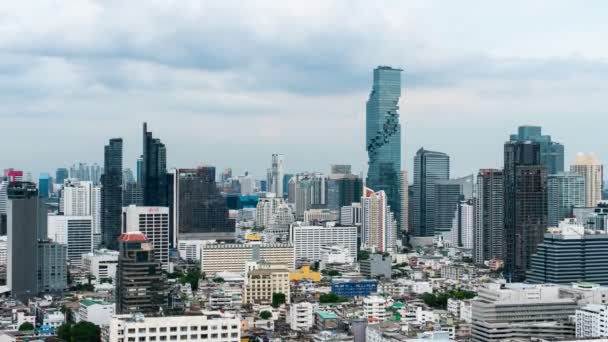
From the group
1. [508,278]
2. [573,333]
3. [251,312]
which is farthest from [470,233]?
[573,333]

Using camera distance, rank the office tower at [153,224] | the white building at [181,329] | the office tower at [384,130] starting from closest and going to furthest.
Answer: the white building at [181,329] → the office tower at [153,224] → the office tower at [384,130]

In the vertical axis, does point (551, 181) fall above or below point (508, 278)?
above

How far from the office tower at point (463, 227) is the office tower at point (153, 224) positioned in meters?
19.3

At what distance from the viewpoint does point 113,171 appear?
61.0 meters

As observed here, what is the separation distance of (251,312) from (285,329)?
9.54ft

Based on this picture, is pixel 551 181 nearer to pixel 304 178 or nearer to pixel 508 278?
pixel 508 278

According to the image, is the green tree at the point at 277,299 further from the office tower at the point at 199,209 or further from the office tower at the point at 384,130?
the office tower at the point at 384,130

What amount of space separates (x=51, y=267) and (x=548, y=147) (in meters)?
39.5

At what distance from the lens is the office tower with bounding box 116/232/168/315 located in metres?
26.1

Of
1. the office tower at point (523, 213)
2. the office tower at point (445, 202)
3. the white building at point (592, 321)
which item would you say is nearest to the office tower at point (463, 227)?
the office tower at point (445, 202)

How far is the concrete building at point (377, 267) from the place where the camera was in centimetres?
4225

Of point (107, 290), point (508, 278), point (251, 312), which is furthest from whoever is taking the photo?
point (508, 278)

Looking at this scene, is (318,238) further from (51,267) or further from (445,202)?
(51,267)

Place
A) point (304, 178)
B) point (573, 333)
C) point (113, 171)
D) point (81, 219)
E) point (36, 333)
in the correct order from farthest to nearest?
point (304, 178) < point (113, 171) < point (81, 219) < point (36, 333) < point (573, 333)
